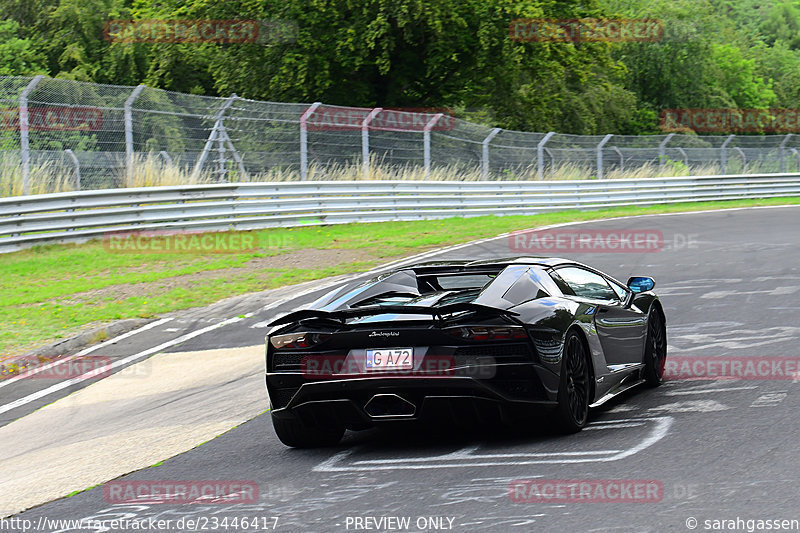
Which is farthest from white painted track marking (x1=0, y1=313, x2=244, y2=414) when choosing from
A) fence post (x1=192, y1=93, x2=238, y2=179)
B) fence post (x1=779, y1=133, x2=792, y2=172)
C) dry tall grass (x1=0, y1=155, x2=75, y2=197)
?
fence post (x1=779, y1=133, x2=792, y2=172)

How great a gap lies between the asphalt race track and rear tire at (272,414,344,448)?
9cm

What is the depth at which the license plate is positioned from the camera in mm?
6465

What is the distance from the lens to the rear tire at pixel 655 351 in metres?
8.40

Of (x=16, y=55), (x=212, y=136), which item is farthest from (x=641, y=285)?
(x=16, y=55)

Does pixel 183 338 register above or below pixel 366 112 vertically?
below

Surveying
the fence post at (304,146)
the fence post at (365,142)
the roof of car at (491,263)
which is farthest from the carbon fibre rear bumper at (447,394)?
the fence post at (365,142)

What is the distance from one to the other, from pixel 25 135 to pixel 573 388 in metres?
14.0

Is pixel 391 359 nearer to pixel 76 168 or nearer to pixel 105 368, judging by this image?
pixel 105 368

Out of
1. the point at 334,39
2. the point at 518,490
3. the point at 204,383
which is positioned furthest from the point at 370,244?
the point at 334,39

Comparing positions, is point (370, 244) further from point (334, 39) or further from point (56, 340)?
point (334, 39)

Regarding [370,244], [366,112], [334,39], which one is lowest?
[370,244]

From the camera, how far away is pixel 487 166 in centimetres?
2933

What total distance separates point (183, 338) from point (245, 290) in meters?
3.11

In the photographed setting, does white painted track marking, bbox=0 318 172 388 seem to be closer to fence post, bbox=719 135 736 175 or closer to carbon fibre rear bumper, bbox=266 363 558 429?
carbon fibre rear bumper, bbox=266 363 558 429
